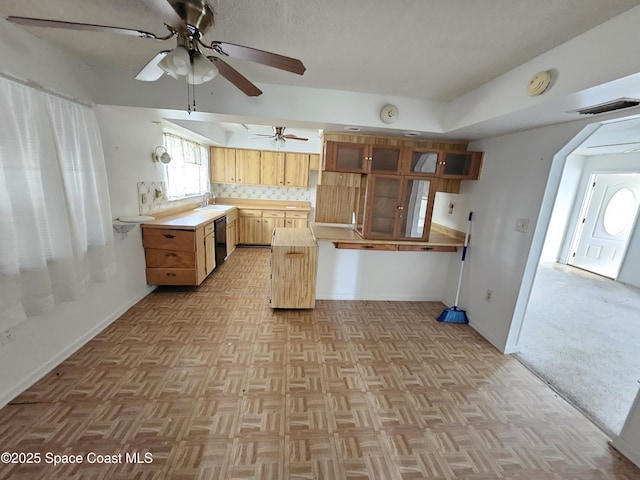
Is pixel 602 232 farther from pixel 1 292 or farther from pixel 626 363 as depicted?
pixel 1 292

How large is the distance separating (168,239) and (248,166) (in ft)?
9.25

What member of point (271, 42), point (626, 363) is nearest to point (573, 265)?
point (626, 363)

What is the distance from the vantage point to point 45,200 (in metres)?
1.81

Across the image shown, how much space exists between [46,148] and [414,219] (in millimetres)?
3279

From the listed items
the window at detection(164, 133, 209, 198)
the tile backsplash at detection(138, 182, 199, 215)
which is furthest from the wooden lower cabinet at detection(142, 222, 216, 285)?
the window at detection(164, 133, 209, 198)

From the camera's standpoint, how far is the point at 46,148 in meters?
1.79

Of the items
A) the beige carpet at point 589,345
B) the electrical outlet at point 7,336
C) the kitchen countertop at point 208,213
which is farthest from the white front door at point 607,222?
the electrical outlet at point 7,336

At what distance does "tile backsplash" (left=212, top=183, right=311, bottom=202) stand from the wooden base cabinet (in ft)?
10.1

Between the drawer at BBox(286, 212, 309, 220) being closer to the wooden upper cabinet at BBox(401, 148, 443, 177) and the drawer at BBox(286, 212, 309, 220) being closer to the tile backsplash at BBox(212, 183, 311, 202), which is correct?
the tile backsplash at BBox(212, 183, 311, 202)

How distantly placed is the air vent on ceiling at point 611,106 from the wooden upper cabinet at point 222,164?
527 centimetres

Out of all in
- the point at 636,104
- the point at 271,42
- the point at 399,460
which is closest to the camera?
the point at 399,460

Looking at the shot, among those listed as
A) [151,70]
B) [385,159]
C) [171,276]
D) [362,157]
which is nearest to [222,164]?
[171,276]

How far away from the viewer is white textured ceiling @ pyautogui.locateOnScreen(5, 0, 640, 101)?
129cm

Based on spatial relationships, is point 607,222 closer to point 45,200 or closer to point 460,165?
point 460,165
